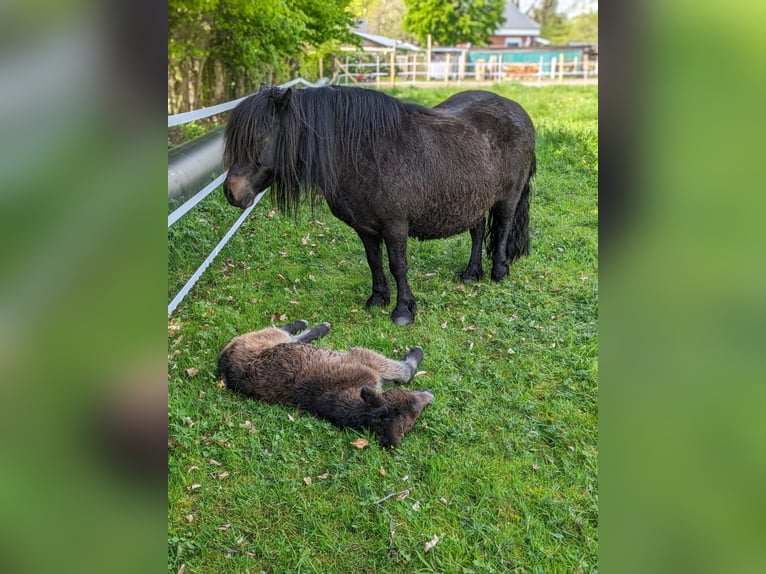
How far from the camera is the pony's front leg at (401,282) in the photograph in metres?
4.04

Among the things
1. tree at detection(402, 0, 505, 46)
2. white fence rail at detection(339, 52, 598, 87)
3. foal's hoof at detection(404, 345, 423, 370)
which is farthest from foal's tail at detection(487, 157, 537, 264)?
white fence rail at detection(339, 52, 598, 87)

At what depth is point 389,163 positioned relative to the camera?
3857mm

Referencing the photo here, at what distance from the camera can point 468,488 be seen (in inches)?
93.5

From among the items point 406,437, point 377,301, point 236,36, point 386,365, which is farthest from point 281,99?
point 236,36

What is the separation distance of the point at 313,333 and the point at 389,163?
1.30 m

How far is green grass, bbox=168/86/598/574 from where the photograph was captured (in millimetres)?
2094

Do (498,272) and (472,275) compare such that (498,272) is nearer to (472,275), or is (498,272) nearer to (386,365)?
(472,275)

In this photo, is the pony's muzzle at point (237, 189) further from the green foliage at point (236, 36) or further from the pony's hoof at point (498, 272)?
the green foliage at point (236, 36)

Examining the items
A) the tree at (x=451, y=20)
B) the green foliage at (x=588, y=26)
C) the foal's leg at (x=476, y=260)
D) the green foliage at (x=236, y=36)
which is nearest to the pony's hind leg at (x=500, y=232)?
the foal's leg at (x=476, y=260)

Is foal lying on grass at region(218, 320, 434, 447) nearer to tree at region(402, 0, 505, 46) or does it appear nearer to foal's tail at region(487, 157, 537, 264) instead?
foal's tail at region(487, 157, 537, 264)

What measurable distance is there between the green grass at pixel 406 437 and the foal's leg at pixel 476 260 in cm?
20
